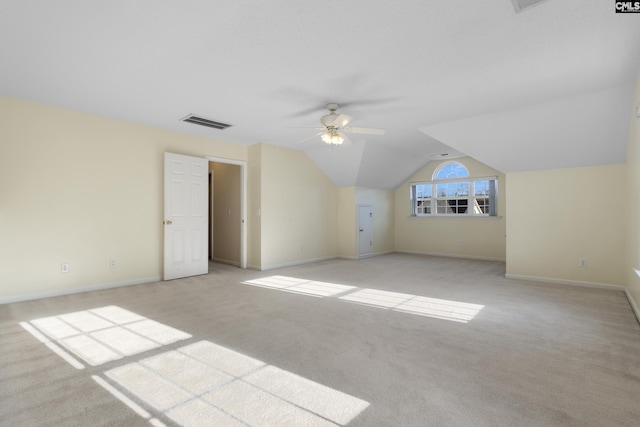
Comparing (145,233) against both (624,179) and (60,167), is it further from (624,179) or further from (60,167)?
(624,179)

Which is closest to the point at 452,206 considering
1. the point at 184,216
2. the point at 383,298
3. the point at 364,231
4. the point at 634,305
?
the point at 364,231

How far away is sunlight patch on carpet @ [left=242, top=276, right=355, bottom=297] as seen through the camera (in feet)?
13.9

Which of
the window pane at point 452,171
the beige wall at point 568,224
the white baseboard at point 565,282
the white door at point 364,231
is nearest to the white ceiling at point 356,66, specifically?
the beige wall at point 568,224

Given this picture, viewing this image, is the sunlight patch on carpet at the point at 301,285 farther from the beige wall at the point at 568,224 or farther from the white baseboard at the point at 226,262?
the beige wall at the point at 568,224

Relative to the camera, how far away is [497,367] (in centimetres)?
210

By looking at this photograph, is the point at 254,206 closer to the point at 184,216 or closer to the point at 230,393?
the point at 184,216

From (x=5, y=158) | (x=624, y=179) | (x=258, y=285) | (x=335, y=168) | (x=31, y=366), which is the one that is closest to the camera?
(x=31, y=366)

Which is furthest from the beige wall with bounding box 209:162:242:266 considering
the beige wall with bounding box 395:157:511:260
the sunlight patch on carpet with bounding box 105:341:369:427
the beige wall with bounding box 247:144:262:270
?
the beige wall with bounding box 395:157:511:260

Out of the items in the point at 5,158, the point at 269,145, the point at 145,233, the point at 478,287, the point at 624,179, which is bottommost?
the point at 478,287

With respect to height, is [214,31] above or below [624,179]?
above

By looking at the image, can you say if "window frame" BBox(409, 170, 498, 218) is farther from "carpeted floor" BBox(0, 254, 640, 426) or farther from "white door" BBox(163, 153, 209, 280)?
"white door" BBox(163, 153, 209, 280)

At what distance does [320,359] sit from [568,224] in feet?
15.6

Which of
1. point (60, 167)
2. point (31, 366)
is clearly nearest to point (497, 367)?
point (31, 366)

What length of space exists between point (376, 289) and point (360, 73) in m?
2.90
